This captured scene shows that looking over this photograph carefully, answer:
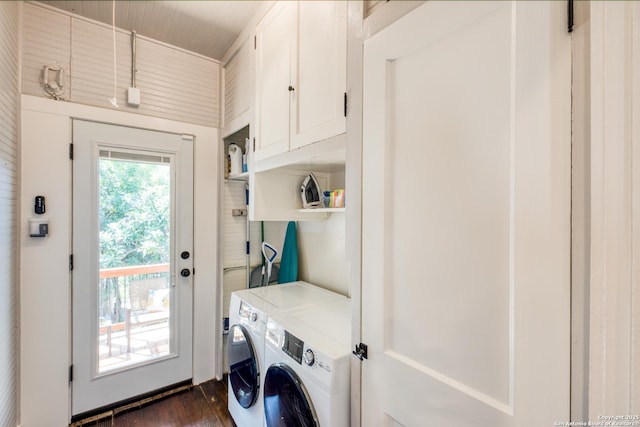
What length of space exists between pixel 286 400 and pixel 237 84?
2.13 meters

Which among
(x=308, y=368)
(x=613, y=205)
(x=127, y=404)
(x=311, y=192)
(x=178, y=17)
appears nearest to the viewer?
(x=613, y=205)

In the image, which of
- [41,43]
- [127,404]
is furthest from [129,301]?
[41,43]

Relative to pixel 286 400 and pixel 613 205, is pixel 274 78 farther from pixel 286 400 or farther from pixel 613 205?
pixel 286 400

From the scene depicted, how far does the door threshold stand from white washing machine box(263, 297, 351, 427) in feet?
4.20

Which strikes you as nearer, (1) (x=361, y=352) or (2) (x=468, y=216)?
(2) (x=468, y=216)

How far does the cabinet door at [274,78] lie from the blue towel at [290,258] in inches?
32.2

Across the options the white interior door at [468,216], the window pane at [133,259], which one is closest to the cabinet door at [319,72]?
the white interior door at [468,216]

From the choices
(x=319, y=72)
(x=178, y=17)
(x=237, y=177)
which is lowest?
(x=237, y=177)

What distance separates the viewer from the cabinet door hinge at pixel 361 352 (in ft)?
3.13

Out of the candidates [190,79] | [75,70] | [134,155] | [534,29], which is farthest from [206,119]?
[534,29]

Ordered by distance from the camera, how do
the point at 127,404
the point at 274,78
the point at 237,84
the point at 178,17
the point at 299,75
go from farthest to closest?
the point at 237,84 < the point at 127,404 < the point at 178,17 < the point at 274,78 < the point at 299,75

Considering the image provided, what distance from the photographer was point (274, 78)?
156 cm

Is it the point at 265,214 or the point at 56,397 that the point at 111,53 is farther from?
the point at 56,397

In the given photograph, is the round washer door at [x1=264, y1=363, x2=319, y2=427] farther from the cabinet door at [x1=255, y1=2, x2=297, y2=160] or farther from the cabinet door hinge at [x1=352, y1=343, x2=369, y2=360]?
the cabinet door at [x1=255, y1=2, x2=297, y2=160]
